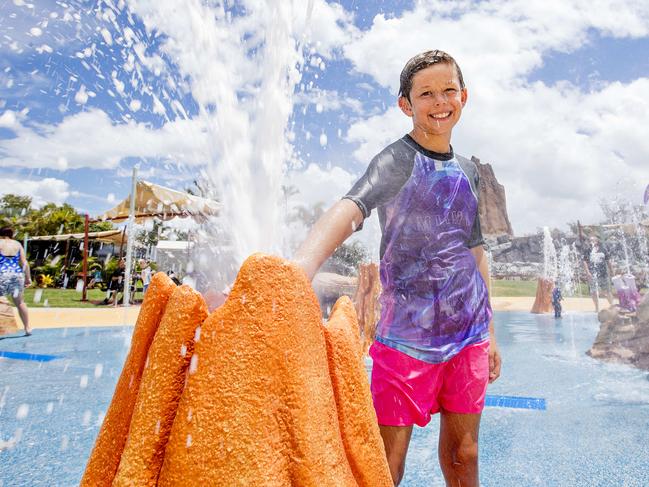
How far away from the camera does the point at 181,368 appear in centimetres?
111

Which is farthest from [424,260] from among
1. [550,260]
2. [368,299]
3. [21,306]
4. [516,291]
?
[550,260]

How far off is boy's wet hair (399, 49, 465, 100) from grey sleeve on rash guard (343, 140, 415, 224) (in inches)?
10.0

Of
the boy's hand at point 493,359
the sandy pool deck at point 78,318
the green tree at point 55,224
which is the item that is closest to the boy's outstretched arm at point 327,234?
the boy's hand at point 493,359

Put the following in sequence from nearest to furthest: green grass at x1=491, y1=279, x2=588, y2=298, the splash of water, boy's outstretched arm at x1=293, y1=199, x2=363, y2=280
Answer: boy's outstretched arm at x1=293, y1=199, x2=363, y2=280, green grass at x1=491, y1=279, x2=588, y2=298, the splash of water

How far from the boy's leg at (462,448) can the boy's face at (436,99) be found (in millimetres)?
1059

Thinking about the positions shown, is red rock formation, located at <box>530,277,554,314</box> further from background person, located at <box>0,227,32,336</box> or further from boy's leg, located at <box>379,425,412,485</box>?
boy's leg, located at <box>379,425,412,485</box>

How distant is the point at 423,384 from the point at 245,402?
2.67 ft

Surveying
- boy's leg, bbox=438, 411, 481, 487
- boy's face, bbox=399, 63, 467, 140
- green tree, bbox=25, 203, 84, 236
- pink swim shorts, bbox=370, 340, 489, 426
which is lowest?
boy's leg, bbox=438, 411, 481, 487

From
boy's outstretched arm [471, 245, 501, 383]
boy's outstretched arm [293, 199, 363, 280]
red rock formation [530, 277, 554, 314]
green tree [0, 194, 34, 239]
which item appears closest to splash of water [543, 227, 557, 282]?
red rock formation [530, 277, 554, 314]

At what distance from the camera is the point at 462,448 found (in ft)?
5.60

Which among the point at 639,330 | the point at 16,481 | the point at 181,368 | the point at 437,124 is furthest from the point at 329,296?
the point at 181,368

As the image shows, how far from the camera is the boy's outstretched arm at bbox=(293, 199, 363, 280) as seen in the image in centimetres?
130

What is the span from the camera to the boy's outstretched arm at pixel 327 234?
1.30 m

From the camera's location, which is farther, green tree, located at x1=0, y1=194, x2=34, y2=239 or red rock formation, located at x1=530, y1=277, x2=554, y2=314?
green tree, located at x1=0, y1=194, x2=34, y2=239
